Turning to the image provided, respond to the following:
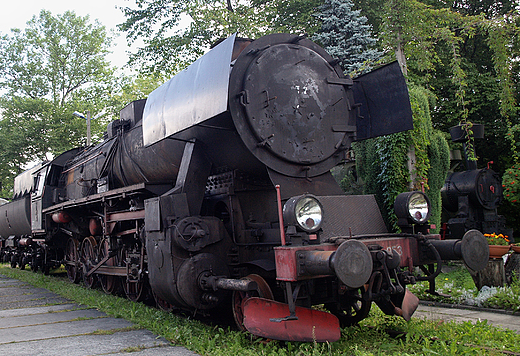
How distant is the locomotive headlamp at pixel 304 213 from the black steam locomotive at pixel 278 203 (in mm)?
13

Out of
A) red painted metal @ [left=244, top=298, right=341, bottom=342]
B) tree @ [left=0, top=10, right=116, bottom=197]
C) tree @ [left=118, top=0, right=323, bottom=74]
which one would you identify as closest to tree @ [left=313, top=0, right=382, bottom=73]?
tree @ [left=118, top=0, right=323, bottom=74]

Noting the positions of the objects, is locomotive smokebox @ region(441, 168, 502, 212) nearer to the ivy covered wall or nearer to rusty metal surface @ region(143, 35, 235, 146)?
the ivy covered wall

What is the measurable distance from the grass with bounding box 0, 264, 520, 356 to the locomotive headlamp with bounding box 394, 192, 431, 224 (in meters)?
1.05

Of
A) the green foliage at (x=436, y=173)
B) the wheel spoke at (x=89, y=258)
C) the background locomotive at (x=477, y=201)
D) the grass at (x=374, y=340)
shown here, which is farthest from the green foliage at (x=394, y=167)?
the wheel spoke at (x=89, y=258)

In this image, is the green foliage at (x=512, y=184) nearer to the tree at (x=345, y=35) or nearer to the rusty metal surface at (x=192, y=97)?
the tree at (x=345, y=35)

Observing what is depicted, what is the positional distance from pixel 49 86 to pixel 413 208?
28.9m

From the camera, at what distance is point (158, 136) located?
17.5ft

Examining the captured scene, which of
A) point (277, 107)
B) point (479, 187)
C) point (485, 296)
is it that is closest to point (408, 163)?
point (485, 296)

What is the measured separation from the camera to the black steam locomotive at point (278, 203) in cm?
→ 381

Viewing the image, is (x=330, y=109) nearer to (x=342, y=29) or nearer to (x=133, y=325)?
(x=133, y=325)

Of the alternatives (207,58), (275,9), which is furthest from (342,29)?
(207,58)

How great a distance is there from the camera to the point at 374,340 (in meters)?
4.33

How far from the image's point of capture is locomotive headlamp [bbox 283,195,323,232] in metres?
3.71

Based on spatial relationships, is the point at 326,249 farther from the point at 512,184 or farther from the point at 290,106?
the point at 512,184
